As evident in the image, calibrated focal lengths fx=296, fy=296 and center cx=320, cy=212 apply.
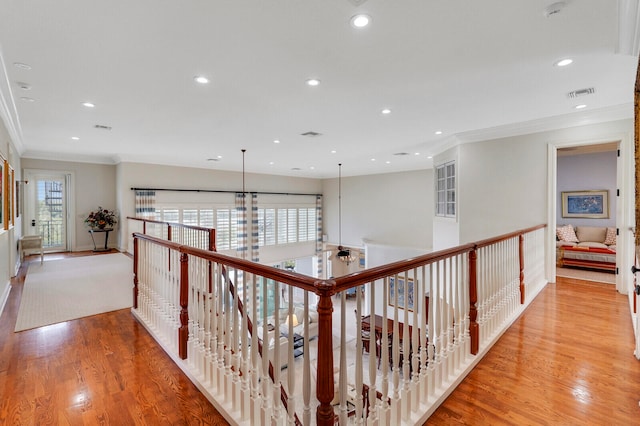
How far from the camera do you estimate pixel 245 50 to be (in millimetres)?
2344

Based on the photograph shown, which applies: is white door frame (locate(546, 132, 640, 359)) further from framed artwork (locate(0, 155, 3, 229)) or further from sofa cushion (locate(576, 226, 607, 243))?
framed artwork (locate(0, 155, 3, 229))

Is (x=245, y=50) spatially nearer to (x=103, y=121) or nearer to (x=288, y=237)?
(x=103, y=121)

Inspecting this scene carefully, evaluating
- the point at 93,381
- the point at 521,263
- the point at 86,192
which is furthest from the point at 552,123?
the point at 86,192

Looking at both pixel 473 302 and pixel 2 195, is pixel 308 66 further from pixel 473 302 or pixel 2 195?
pixel 2 195

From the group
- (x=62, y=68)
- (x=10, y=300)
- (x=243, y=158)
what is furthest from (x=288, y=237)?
(x=62, y=68)

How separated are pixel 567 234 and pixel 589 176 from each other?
1.57 metres

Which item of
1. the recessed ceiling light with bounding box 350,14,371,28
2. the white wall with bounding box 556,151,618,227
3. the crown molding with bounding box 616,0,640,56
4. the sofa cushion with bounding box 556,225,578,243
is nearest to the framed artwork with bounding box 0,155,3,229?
the recessed ceiling light with bounding box 350,14,371,28

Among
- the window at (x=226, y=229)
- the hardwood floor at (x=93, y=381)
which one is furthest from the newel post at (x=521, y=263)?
the window at (x=226, y=229)

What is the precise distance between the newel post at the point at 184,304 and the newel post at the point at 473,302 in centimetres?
225

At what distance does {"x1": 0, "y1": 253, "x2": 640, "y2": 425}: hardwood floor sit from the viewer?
182cm

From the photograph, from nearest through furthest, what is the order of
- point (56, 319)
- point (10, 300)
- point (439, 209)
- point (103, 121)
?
point (56, 319) → point (10, 300) → point (103, 121) → point (439, 209)

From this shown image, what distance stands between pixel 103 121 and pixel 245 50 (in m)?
3.22

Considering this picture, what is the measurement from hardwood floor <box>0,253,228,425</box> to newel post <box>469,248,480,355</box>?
1.92 m

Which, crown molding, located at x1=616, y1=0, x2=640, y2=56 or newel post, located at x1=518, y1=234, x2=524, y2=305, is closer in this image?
crown molding, located at x1=616, y1=0, x2=640, y2=56
